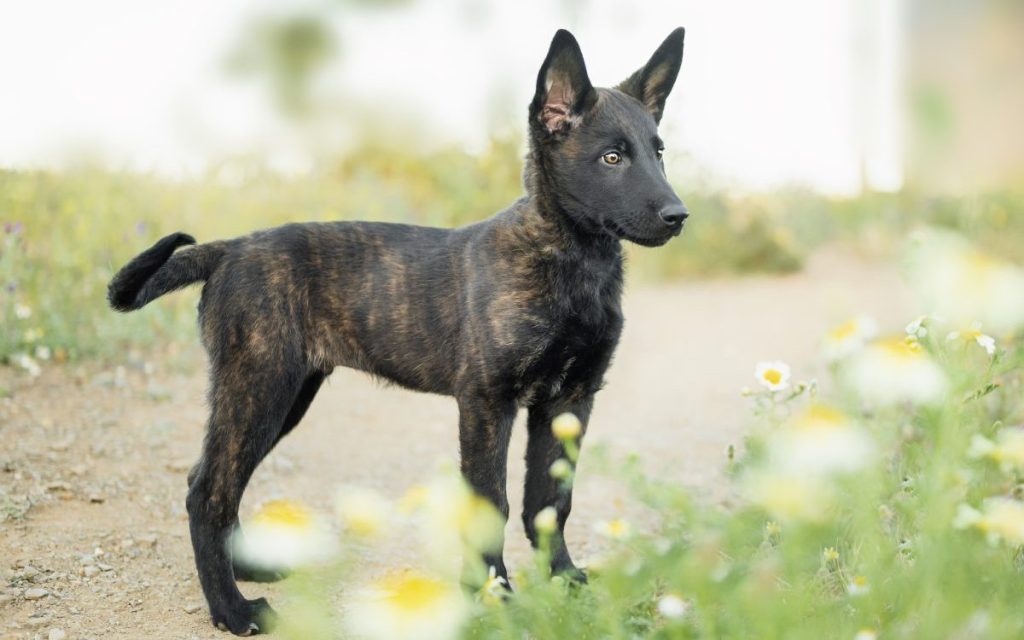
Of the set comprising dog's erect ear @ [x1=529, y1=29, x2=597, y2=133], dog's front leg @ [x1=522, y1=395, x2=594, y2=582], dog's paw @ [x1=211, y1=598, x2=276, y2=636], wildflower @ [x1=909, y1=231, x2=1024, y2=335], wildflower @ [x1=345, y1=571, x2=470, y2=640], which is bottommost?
dog's paw @ [x1=211, y1=598, x2=276, y2=636]

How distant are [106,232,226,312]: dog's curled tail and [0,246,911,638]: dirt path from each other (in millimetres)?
981

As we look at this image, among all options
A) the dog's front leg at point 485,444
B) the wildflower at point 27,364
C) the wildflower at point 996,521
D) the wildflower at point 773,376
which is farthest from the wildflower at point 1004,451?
the wildflower at point 27,364

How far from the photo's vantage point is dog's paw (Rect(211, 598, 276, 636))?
3.12 metres

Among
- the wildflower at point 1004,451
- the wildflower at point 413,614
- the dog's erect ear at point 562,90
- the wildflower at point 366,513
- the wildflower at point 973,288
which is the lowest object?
the wildflower at point 413,614

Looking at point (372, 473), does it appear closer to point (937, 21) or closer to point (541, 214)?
point (541, 214)

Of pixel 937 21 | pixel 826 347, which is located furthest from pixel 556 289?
pixel 937 21

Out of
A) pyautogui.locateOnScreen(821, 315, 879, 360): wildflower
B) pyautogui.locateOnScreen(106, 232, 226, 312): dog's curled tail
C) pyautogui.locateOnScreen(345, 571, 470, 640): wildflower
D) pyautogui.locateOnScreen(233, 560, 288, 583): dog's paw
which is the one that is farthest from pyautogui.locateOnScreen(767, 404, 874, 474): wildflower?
pyautogui.locateOnScreen(233, 560, 288, 583): dog's paw

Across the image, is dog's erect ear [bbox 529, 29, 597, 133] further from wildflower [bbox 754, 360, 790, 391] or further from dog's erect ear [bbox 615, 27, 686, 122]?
wildflower [bbox 754, 360, 790, 391]

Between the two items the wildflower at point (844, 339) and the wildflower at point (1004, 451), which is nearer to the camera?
the wildflower at point (1004, 451)

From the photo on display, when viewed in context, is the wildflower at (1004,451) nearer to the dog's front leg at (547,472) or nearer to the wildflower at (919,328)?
the wildflower at (919,328)

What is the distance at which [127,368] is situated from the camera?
5934mm

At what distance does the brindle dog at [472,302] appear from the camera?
3131mm

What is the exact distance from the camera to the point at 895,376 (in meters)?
1.82

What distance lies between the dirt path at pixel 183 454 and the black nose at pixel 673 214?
0.55 m
